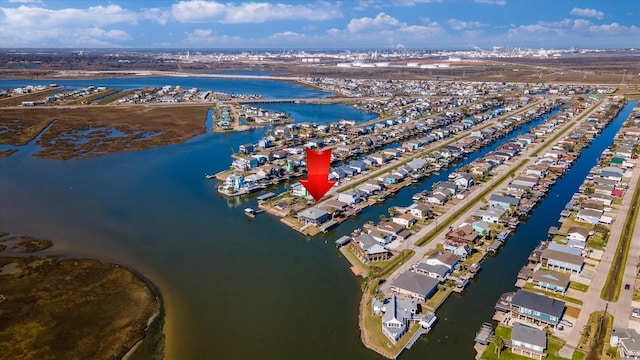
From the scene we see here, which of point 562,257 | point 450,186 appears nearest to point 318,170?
point 562,257

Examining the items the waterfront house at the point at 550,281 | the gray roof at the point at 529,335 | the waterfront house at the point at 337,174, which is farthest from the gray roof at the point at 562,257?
the waterfront house at the point at 337,174

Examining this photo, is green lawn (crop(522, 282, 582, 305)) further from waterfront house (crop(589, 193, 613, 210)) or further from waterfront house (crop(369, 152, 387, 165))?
waterfront house (crop(369, 152, 387, 165))

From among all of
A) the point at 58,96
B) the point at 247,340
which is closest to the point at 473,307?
the point at 247,340

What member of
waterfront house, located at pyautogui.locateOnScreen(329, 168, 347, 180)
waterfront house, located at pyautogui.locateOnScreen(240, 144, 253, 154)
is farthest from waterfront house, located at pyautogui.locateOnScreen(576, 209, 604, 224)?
waterfront house, located at pyautogui.locateOnScreen(240, 144, 253, 154)

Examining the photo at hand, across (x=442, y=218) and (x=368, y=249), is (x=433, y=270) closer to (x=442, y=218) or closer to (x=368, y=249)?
(x=368, y=249)

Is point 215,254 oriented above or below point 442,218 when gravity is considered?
below
